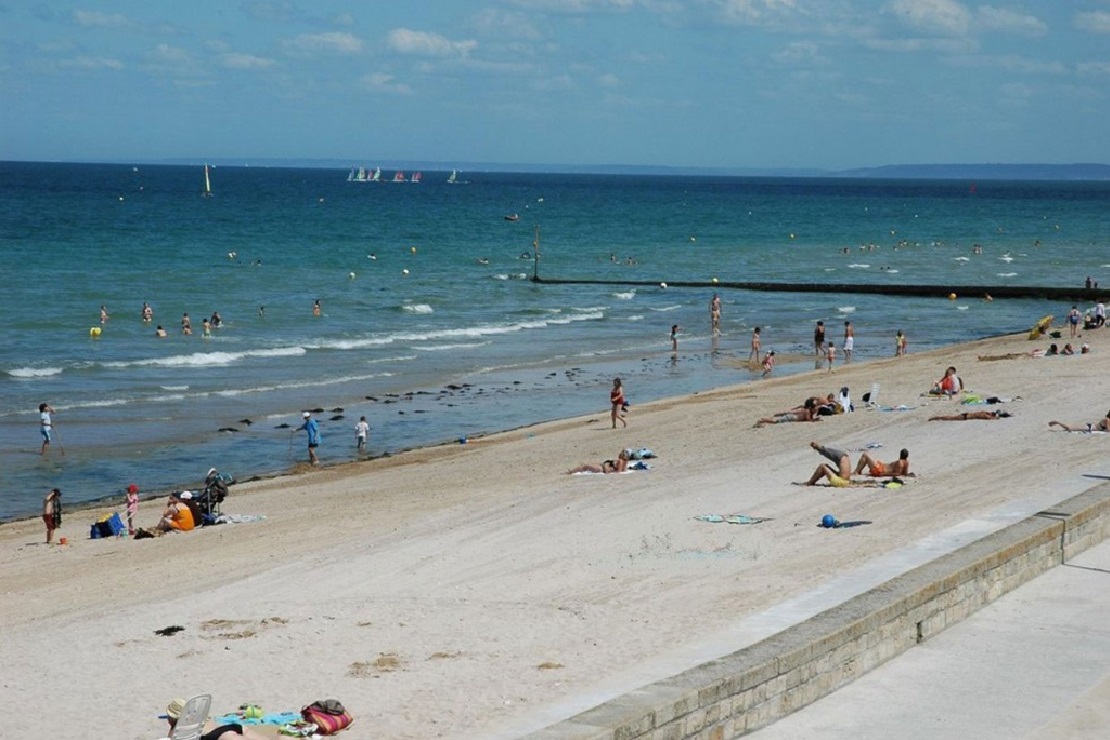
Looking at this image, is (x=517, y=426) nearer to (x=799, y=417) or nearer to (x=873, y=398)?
(x=799, y=417)

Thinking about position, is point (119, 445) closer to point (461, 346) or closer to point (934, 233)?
point (461, 346)

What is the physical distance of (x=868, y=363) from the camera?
39.8m

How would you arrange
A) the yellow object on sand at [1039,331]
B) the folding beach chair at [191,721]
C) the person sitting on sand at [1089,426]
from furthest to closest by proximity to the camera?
1. the yellow object on sand at [1039,331]
2. the person sitting on sand at [1089,426]
3. the folding beach chair at [191,721]

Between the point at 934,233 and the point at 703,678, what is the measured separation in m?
111

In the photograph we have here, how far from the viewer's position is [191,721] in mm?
9031

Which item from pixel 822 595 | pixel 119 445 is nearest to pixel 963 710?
pixel 822 595

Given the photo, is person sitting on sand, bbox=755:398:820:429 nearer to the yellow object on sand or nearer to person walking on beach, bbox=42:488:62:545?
person walking on beach, bbox=42:488:62:545

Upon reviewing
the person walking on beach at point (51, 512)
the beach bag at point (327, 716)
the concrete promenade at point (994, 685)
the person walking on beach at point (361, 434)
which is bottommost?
the person walking on beach at point (361, 434)

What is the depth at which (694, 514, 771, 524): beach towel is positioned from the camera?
16.5 m

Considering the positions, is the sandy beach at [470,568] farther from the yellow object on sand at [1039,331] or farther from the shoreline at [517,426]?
the yellow object on sand at [1039,331]

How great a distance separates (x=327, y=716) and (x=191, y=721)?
90cm

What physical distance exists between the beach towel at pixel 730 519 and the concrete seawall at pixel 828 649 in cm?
420

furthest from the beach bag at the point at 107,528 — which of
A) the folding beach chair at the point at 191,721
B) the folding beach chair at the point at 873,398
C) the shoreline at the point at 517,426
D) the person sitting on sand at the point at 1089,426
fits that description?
the folding beach chair at the point at 873,398

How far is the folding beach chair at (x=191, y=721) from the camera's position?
354 inches
